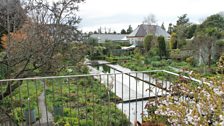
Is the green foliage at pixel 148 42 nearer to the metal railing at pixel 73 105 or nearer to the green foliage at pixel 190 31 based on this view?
the green foliage at pixel 190 31

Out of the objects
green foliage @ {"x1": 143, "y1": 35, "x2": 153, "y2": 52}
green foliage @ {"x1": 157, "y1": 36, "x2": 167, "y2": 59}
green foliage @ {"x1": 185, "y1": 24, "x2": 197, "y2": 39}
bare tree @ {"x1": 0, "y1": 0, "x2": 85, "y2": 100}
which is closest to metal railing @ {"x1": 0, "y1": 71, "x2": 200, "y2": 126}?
bare tree @ {"x1": 0, "y1": 0, "x2": 85, "y2": 100}

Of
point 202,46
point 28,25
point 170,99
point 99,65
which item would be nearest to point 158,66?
point 202,46

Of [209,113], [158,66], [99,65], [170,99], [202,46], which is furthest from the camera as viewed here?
[99,65]

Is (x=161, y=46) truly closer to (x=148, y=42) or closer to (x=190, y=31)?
(x=148, y=42)

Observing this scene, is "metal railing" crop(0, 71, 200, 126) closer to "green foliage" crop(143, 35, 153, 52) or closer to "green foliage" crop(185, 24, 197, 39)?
"green foliage" crop(143, 35, 153, 52)

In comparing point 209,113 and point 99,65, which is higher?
point 209,113

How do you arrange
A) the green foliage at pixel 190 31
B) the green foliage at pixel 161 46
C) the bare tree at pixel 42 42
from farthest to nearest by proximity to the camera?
the green foliage at pixel 190 31
the green foliage at pixel 161 46
the bare tree at pixel 42 42

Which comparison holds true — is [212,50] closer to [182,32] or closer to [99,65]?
[99,65]

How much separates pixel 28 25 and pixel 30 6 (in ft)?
2.50

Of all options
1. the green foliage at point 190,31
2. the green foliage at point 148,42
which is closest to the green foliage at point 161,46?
the green foliage at point 148,42

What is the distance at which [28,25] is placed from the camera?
5090mm

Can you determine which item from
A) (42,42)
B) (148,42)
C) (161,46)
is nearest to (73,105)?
(42,42)

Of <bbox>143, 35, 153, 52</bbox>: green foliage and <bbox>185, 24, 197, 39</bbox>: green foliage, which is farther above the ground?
<bbox>185, 24, 197, 39</bbox>: green foliage

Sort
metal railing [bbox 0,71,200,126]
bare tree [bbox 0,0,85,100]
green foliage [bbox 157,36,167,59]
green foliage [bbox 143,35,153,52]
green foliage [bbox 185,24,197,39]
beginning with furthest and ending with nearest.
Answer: green foliage [bbox 185,24,197,39]
green foliage [bbox 143,35,153,52]
green foliage [bbox 157,36,167,59]
bare tree [bbox 0,0,85,100]
metal railing [bbox 0,71,200,126]
